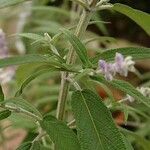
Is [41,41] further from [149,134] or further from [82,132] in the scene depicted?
[149,134]

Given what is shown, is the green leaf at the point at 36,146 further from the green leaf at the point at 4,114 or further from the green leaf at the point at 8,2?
the green leaf at the point at 8,2

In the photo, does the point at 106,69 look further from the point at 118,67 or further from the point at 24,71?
the point at 24,71

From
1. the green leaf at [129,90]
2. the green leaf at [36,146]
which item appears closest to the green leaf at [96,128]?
the green leaf at [129,90]

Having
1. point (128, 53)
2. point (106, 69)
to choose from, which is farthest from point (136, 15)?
point (106, 69)

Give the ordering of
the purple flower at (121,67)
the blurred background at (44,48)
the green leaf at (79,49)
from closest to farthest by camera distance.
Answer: the purple flower at (121,67)
the green leaf at (79,49)
the blurred background at (44,48)

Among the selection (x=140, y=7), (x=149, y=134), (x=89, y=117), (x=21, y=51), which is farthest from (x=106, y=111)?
(x=140, y=7)

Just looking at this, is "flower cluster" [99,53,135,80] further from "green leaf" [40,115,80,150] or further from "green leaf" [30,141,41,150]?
"green leaf" [30,141,41,150]

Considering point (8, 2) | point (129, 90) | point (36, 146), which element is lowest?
point (36, 146)
